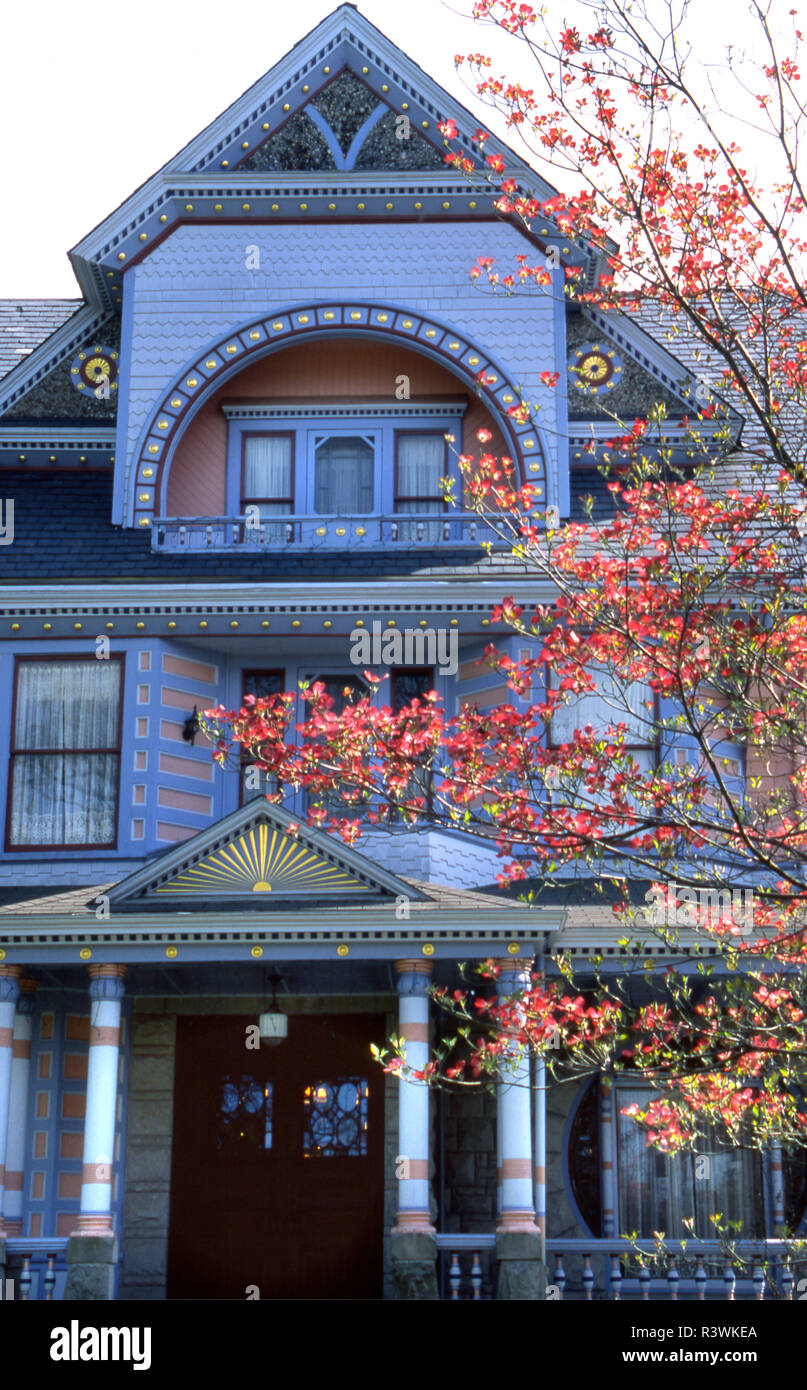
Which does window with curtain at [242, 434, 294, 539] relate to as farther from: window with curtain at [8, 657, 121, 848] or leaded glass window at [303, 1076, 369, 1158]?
leaded glass window at [303, 1076, 369, 1158]

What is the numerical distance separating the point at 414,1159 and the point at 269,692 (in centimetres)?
560

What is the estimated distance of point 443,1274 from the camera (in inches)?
591

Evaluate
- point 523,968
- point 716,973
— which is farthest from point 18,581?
point 716,973

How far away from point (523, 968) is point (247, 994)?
330 centimetres

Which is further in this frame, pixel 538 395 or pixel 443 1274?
pixel 538 395

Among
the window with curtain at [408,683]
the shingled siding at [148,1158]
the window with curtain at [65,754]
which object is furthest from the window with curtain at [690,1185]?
the window with curtain at [65,754]

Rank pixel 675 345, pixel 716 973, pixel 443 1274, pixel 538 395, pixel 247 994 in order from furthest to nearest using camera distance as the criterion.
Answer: pixel 675 345, pixel 538 395, pixel 247 994, pixel 716 973, pixel 443 1274

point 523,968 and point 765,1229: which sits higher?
point 523,968

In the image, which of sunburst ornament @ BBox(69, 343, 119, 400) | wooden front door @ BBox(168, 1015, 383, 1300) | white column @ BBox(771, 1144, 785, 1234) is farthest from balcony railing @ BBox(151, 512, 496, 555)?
white column @ BBox(771, 1144, 785, 1234)

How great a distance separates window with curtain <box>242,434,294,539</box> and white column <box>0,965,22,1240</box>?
6043mm

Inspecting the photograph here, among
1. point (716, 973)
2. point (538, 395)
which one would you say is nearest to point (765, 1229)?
point (716, 973)

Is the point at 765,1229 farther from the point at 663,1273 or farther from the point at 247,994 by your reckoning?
the point at 247,994
